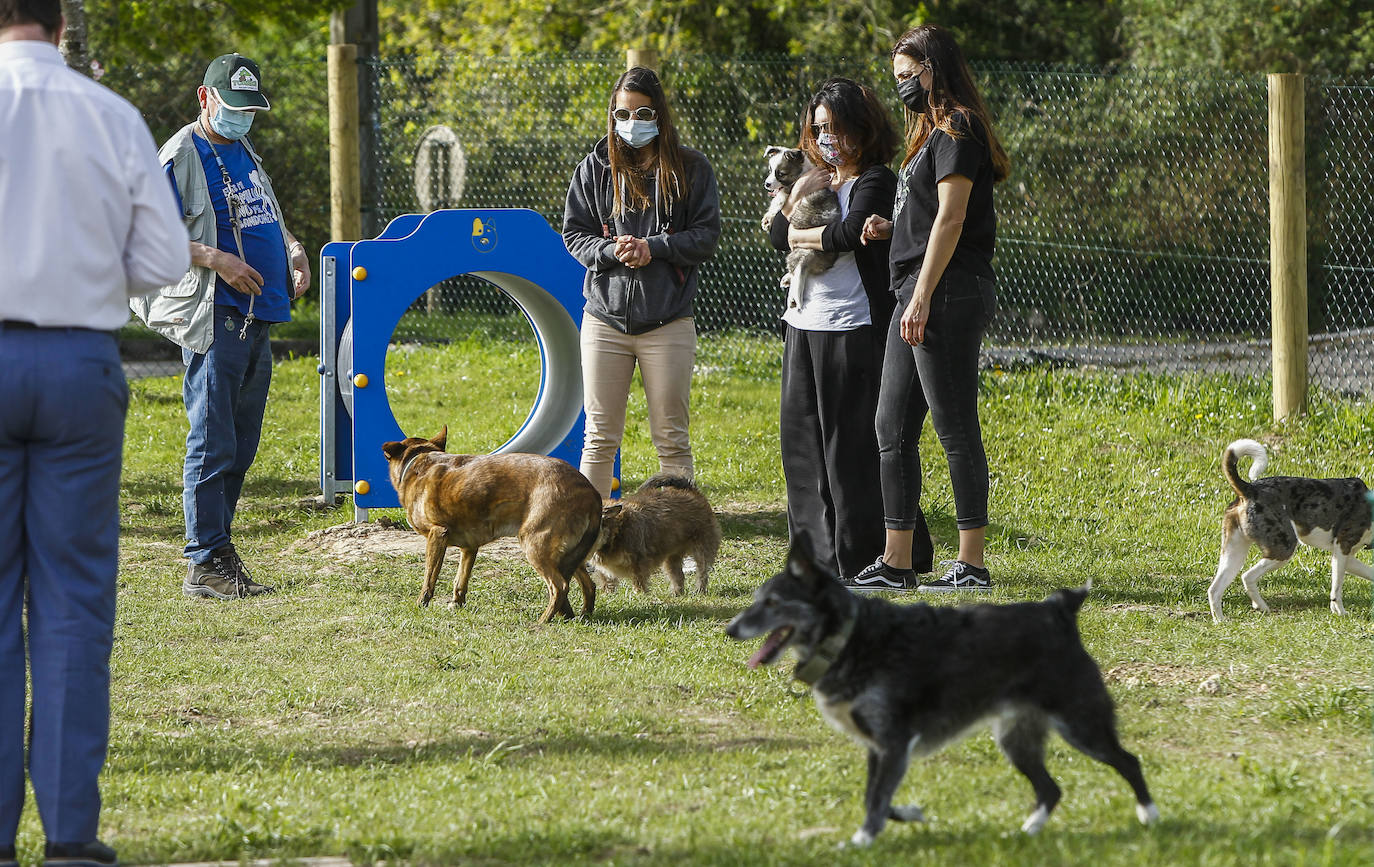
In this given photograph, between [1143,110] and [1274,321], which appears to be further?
[1143,110]

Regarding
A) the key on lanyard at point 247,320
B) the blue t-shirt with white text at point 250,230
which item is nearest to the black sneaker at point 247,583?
the key on lanyard at point 247,320

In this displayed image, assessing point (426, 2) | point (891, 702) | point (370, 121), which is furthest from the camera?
point (426, 2)

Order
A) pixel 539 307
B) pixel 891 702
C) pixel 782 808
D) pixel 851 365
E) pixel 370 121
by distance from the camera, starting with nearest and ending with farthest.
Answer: pixel 891 702 → pixel 782 808 → pixel 851 365 → pixel 539 307 → pixel 370 121

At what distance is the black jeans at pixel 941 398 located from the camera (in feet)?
19.1

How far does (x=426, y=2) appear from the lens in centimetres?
2181

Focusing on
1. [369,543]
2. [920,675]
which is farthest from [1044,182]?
[920,675]

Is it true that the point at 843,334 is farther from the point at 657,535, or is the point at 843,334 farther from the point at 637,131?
the point at 637,131

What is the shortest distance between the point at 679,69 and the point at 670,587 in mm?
6361

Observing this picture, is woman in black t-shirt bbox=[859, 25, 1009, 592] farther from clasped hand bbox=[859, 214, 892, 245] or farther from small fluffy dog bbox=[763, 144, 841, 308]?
small fluffy dog bbox=[763, 144, 841, 308]

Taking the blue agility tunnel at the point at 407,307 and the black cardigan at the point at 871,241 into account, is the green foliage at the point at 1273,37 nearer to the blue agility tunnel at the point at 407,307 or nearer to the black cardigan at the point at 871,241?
the blue agility tunnel at the point at 407,307

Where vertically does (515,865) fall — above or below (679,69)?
below

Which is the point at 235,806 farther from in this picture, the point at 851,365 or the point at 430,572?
the point at 851,365

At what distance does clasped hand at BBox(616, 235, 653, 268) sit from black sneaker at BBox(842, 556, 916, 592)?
1.66 m

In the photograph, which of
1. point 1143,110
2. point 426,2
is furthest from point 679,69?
point 426,2
